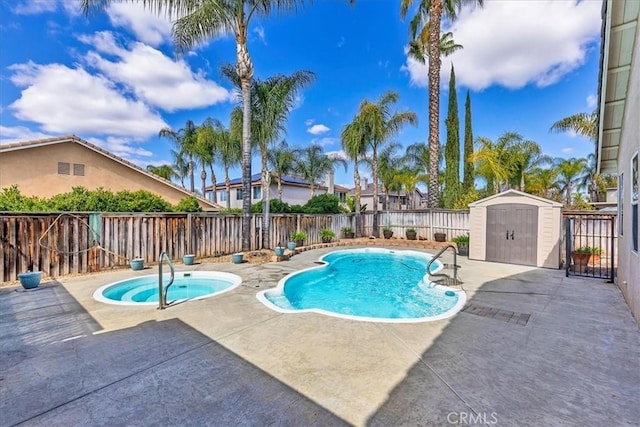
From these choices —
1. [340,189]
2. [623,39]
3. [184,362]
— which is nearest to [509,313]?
[623,39]

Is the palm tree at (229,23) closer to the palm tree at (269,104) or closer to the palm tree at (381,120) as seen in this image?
the palm tree at (269,104)

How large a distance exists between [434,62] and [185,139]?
87.9ft

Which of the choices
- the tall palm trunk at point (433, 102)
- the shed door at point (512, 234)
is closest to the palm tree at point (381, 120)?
the tall palm trunk at point (433, 102)

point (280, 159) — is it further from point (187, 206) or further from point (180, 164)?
point (180, 164)

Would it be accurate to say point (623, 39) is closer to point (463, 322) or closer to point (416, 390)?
point (463, 322)

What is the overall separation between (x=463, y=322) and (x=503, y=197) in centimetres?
751

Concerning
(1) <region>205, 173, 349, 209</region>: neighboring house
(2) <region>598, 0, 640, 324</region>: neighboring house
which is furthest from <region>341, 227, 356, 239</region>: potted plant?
(2) <region>598, 0, 640, 324</region>: neighboring house

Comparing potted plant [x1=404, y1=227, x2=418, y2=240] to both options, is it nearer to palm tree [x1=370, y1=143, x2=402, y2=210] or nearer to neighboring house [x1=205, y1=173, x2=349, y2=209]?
neighboring house [x1=205, y1=173, x2=349, y2=209]

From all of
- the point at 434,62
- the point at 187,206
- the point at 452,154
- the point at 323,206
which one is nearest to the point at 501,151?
the point at 452,154

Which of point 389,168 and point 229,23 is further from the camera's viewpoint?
point 389,168

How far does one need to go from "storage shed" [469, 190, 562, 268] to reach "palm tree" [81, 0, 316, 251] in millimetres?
9058

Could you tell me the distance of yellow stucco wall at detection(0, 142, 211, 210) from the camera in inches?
501

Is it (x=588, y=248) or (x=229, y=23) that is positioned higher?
(x=229, y=23)

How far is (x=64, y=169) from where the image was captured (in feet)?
46.2
